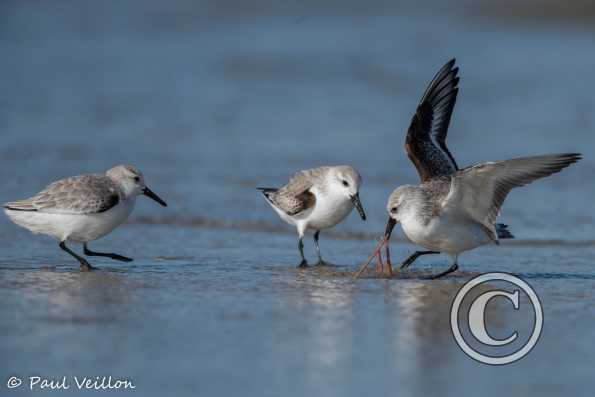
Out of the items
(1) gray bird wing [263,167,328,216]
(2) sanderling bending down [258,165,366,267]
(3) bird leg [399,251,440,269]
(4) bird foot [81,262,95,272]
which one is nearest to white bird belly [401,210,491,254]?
(3) bird leg [399,251,440,269]

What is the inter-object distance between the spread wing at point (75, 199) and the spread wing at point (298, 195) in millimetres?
1542

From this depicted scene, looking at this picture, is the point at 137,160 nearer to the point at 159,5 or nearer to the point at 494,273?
the point at 494,273

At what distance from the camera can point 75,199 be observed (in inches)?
285

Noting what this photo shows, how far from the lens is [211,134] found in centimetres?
1316

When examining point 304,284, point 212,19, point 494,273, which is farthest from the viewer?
point 212,19

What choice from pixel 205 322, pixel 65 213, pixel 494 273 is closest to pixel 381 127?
pixel 494 273

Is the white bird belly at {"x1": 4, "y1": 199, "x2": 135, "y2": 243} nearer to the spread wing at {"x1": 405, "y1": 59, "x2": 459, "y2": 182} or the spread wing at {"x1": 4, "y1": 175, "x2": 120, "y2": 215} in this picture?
the spread wing at {"x1": 4, "y1": 175, "x2": 120, "y2": 215}

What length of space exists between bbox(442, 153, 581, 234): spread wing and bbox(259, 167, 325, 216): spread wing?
4.37ft

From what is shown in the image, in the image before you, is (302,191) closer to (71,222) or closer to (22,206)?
(71,222)

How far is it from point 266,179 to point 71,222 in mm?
4174

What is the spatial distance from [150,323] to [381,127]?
327 inches

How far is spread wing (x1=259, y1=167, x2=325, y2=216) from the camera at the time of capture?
8.10m

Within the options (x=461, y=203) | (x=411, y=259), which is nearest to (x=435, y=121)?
(x=411, y=259)

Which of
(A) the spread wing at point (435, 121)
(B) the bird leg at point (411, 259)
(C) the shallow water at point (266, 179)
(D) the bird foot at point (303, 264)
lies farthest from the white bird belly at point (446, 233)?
(A) the spread wing at point (435, 121)
